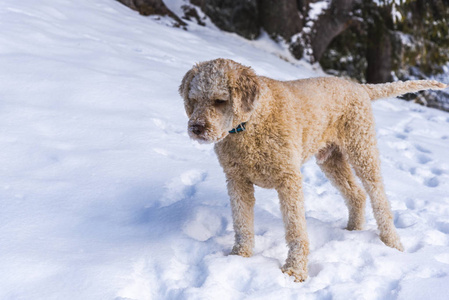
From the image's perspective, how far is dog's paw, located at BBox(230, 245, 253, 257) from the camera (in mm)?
3051

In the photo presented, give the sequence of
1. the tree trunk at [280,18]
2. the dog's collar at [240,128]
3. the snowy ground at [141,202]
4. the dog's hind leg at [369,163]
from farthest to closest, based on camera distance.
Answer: the tree trunk at [280,18]
the dog's hind leg at [369,163]
the dog's collar at [240,128]
the snowy ground at [141,202]

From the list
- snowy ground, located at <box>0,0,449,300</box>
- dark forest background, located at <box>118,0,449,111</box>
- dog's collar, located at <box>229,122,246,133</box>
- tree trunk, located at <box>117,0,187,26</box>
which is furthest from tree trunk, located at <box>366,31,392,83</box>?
dog's collar, located at <box>229,122,246,133</box>

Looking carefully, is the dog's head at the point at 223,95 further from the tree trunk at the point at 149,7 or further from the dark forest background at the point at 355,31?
the dark forest background at the point at 355,31

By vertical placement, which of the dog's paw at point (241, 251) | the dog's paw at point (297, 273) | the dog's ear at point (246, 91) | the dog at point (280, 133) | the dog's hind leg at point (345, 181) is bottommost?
the dog's paw at point (241, 251)

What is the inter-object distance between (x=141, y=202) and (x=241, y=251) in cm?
99

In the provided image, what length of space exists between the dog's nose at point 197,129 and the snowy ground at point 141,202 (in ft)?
2.85

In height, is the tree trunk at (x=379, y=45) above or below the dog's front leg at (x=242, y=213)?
above

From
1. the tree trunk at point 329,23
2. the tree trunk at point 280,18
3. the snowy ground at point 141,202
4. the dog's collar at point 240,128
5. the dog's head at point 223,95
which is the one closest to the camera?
the snowy ground at point 141,202

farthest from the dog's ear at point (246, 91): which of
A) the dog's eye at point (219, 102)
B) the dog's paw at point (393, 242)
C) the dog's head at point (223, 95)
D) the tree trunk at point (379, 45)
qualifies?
the tree trunk at point (379, 45)

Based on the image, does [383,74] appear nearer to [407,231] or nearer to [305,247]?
[407,231]

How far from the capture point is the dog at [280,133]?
109 inches

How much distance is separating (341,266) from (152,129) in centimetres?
259

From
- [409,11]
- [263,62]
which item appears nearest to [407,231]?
[263,62]

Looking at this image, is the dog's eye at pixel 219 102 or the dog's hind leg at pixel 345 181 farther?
the dog's hind leg at pixel 345 181
